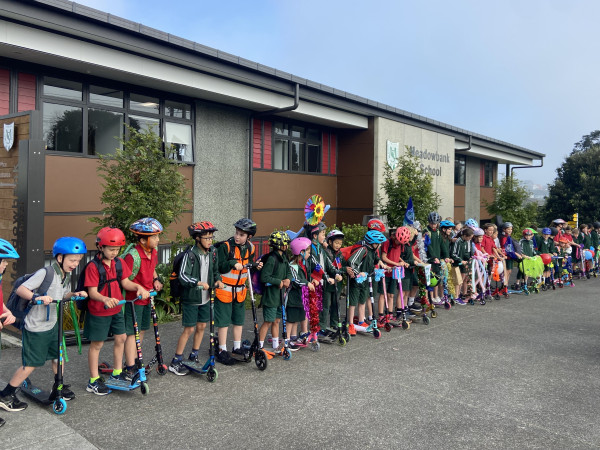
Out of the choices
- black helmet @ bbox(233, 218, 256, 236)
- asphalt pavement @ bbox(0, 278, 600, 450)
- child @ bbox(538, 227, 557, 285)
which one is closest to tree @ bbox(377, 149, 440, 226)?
child @ bbox(538, 227, 557, 285)

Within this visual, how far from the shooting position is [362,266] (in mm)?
8797

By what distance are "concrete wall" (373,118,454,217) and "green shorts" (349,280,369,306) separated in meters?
8.58

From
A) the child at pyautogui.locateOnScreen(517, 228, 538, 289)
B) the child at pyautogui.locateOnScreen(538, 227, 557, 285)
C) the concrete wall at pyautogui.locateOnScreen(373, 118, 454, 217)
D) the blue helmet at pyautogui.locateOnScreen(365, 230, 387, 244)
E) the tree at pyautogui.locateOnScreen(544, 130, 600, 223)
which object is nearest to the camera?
the blue helmet at pyautogui.locateOnScreen(365, 230, 387, 244)

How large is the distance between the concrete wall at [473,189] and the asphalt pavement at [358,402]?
19548 millimetres

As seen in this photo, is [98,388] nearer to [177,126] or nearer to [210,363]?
[210,363]

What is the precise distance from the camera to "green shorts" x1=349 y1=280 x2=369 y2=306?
873cm

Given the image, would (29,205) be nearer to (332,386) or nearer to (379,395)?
(332,386)

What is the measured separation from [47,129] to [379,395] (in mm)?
8590

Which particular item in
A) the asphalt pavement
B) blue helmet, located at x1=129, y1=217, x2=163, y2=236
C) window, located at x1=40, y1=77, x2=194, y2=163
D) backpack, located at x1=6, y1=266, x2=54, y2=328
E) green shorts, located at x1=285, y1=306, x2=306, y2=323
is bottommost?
the asphalt pavement

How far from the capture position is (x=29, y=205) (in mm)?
7738

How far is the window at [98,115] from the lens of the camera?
35.0ft

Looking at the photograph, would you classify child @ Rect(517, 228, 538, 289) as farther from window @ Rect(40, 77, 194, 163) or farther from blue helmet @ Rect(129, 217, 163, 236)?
blue helmet @ Rect(129, 217, 163, 236)

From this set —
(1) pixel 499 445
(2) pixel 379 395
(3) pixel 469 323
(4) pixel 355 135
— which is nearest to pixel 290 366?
(2) pixel 379 395

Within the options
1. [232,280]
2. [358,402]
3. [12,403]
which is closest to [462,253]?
[232,280]
